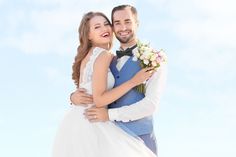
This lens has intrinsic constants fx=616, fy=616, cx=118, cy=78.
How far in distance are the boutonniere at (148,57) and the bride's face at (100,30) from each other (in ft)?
1.55

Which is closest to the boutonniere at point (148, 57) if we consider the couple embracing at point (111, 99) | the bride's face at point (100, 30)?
the couple embracing at point (111, 99)

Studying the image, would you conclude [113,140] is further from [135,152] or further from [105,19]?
[105,19]

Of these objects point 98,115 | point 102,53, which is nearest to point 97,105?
point 98,115

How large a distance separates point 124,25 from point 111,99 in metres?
1.13

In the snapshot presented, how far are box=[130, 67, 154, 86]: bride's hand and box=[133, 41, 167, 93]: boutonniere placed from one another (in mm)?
84

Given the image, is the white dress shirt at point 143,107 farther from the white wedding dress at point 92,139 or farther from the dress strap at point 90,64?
the dress strap at point 90,64

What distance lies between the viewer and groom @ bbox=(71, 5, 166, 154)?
8516 mm

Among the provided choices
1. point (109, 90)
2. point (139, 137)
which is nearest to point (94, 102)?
point (109, 90)

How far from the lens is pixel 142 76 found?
852 cm

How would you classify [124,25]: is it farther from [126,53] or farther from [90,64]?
[90,64]

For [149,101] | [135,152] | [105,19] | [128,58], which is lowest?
[135,152]

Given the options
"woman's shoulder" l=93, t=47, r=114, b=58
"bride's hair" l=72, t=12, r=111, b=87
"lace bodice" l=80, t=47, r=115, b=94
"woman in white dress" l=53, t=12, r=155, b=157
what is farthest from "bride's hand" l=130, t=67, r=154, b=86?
"bride's hair" l=72, t=12, r=111, b=87

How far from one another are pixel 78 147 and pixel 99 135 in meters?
0.34

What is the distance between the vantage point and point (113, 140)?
28.0ft
